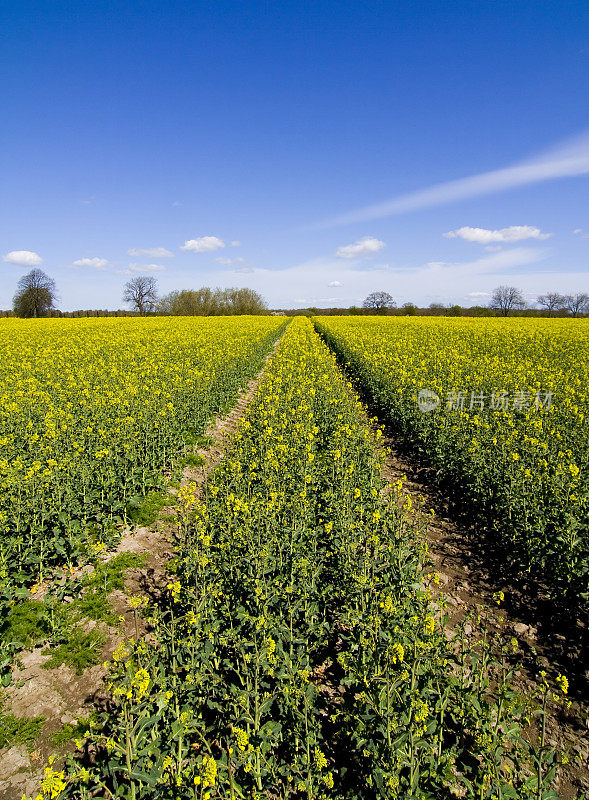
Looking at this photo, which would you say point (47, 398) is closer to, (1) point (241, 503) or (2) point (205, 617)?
(1) point (241, 503)

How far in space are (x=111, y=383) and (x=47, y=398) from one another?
7.95 feet

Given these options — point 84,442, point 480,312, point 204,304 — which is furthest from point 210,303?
point 84,442

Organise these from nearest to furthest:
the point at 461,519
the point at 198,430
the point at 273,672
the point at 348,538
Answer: the point at 273,672
the point at 348,538
the point at 461,519
the point at 198,430

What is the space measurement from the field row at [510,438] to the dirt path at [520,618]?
33cm

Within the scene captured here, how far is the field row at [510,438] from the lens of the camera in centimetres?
554

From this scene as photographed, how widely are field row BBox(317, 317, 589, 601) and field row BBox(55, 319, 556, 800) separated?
4.94 ft

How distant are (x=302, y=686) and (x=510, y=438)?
21.3ft

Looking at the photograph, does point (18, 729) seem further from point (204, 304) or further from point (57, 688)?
point (204, 304)

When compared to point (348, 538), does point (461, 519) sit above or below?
below

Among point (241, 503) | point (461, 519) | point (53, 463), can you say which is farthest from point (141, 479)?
point (461, 519)

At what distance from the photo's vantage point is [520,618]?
16.7ft

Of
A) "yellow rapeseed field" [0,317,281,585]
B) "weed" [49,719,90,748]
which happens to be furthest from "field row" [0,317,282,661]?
"weed" [49,719,90,748]

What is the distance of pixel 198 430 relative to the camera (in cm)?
1128

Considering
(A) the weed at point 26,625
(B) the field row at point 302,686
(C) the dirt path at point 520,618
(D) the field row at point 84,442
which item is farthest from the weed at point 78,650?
(C) the dirt path at point 520,618
